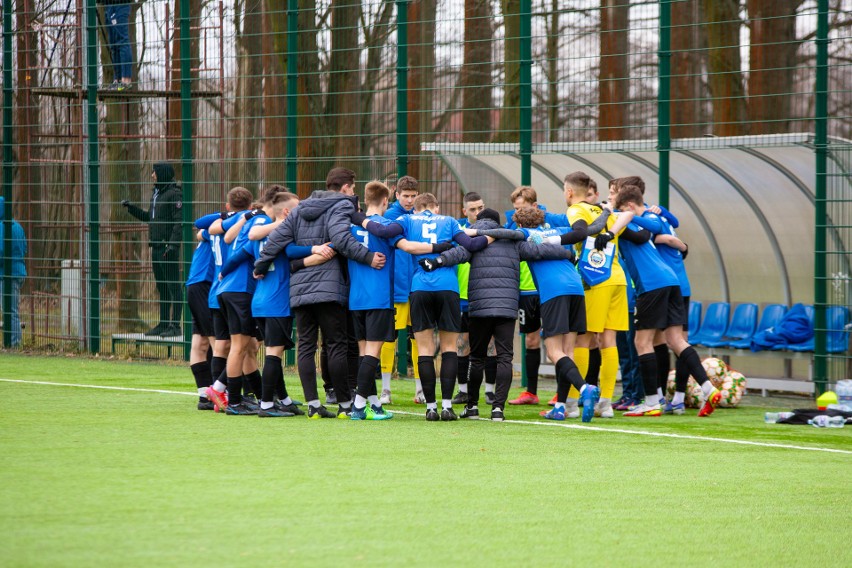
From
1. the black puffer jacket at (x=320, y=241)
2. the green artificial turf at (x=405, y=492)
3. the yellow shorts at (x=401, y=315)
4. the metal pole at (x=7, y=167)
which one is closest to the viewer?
the green artificial turf at (x=405, y=492)

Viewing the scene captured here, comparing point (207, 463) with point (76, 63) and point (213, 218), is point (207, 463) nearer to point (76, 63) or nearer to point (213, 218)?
point (213, 218)

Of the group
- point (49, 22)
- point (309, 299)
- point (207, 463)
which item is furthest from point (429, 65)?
point (207, 463)

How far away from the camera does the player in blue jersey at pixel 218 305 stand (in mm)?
9984

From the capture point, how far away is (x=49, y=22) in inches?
666

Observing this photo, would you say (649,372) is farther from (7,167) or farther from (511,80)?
(7,167)

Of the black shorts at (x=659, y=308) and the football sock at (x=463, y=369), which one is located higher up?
the black shorts at (x=659, y=308)

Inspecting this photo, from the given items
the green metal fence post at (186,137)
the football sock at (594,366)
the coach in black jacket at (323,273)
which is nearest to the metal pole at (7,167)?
the green metal fence post at (186,137)

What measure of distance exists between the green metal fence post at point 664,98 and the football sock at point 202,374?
203 inches

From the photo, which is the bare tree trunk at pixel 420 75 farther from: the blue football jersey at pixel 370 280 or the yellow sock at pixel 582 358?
the blue football jersey at pixel 370 280

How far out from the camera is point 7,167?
16719mm

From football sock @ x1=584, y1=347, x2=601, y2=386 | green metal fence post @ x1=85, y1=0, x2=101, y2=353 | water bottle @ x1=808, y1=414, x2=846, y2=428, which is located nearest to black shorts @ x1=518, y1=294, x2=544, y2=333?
football sock @ x1=584, y1=347, x2=601, y2=386

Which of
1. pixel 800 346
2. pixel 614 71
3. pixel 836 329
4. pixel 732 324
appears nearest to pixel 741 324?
pixel 732 324

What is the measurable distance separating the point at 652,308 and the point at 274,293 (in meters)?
3.33

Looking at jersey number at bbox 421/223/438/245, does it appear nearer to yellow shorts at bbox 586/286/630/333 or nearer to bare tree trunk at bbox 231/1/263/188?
yellow shorts at bbox 586/286/630/333
